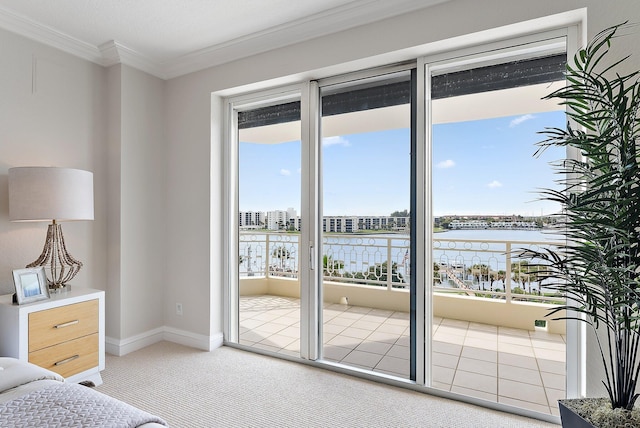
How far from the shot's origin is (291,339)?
3092mm

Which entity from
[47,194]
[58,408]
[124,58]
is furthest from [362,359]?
[124,58]

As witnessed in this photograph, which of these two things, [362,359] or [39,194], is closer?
[39,194]

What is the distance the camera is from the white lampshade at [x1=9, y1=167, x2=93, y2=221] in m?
2.31

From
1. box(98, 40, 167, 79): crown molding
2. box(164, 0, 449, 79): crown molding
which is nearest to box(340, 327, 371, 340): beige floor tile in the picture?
box(164, 0, 449, 79): crown molding

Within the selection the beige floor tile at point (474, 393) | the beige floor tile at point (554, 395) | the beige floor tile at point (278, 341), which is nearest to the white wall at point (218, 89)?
the beige floor tile at point (278, 341)

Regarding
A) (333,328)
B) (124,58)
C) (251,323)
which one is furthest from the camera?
(251,323)

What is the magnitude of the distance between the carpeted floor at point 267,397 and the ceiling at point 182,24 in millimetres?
2538

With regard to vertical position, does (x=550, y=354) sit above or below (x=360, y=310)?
below

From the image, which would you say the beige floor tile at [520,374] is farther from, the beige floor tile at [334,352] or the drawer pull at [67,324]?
the drawer pull at [67,324]

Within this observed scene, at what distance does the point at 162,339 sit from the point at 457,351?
266 centimetres

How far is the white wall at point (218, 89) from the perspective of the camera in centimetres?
223

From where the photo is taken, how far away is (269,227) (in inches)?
126

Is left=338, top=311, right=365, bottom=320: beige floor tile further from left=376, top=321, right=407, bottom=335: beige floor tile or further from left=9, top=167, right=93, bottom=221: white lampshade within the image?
left=9, top=167, right=93, bottom=221: white lampshade

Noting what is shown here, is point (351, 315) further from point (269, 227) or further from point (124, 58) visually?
point (124, 58)
